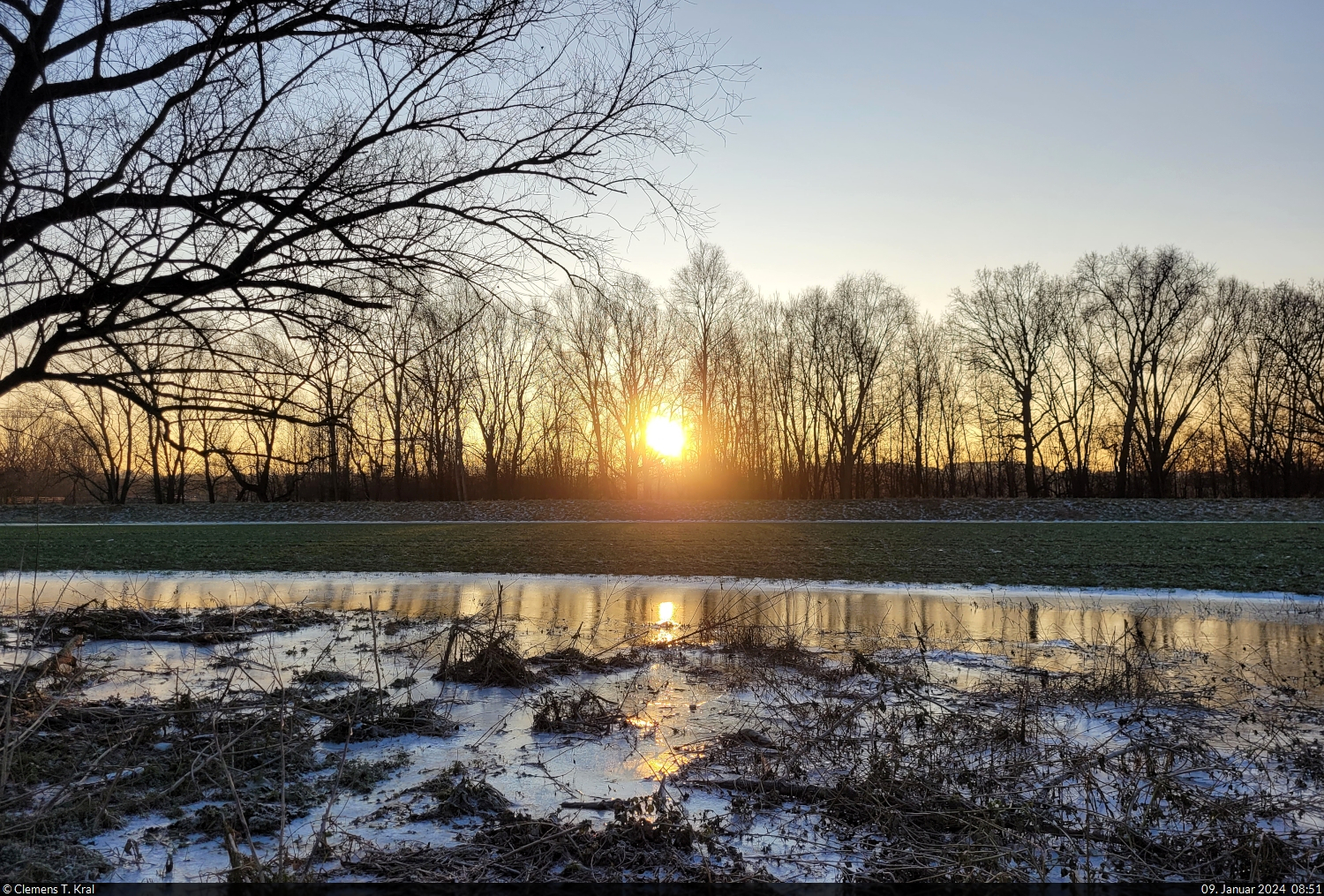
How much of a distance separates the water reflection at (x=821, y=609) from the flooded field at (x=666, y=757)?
5.4 inches

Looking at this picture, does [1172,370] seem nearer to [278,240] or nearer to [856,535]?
[856,535]

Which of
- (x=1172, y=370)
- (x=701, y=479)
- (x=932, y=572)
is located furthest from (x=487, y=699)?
(x=1172, y=370)

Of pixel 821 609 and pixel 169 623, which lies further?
pixel 821 609

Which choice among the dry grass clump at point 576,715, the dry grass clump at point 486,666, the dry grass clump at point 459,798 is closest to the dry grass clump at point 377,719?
the dry grass clump at point 576,715

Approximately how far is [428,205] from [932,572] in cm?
1323

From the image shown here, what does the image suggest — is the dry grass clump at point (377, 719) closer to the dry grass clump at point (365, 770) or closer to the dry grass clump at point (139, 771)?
the dry grass clump at point (139, 771)

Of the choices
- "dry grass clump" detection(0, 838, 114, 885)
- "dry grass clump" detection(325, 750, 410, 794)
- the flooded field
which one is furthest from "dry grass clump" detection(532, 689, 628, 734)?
"dry grass clump" detection(0, 838, 114, 885)

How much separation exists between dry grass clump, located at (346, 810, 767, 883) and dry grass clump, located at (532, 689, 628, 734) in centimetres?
170

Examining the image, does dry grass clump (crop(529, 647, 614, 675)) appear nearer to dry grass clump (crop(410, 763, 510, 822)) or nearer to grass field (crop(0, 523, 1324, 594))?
dry grass clump (crop(410, 763, 510, 822))

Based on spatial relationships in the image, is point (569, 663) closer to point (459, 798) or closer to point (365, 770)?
point (365, 770)

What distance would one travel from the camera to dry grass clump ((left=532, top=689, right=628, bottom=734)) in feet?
19.0

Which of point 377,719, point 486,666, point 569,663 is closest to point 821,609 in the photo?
point 569,663

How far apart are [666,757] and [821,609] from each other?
Answer: 6926 mm

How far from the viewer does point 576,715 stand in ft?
19.4
